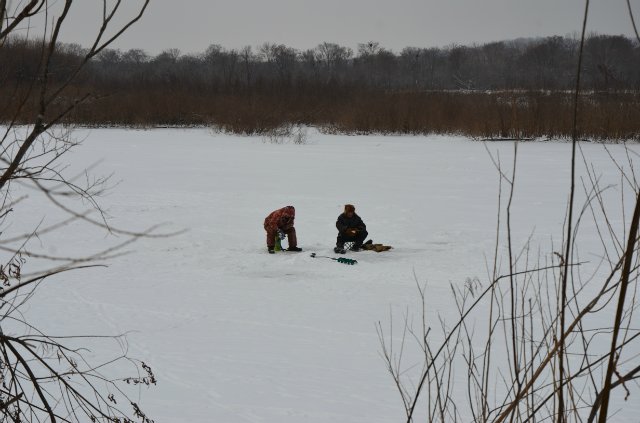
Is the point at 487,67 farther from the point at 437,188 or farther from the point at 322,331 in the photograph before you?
the point at 322,331

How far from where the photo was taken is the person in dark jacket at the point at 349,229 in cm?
789

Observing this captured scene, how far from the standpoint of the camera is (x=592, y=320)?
17.8 ft

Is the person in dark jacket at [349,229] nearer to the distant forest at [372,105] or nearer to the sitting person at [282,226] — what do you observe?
the sitting person at [282,226]

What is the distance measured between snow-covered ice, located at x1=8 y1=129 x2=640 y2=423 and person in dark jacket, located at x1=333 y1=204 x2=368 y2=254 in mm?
209

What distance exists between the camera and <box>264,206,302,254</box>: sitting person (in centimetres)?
784

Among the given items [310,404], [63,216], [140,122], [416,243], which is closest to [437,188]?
[416,243]

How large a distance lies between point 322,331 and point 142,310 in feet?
6.04

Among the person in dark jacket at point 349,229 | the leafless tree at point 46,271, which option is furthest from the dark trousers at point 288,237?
the leafless tree at point 46,271

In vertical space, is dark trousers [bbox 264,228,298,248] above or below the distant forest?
below

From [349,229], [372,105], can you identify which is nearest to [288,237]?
[349,229]

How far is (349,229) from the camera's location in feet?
25.9

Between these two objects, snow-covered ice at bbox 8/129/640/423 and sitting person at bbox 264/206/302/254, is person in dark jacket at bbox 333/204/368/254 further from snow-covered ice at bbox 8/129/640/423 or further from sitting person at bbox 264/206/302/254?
sitting person at bbox 264/206/302/254

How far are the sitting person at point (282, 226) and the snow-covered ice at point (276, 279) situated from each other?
0.64ft

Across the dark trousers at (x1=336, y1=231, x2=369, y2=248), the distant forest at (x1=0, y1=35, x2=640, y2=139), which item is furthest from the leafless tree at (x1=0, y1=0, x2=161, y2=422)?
the dark trousers at (x1=336, y1=231, x2=369, y2=248)
